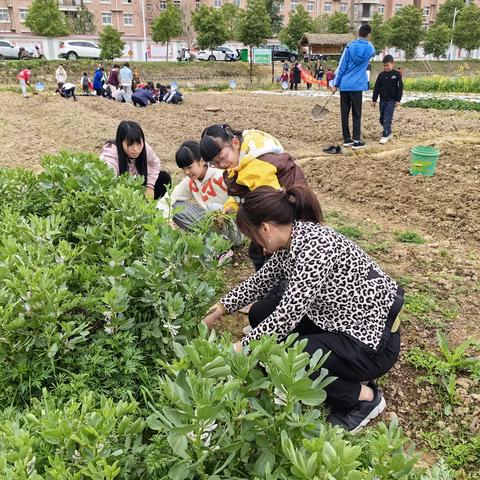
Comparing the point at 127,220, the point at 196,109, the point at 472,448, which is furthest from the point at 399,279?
the point at 196,109

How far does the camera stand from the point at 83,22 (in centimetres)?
4731

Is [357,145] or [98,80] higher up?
[98,80]

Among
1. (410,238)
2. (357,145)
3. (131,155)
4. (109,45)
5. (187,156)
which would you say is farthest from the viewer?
(109,45)

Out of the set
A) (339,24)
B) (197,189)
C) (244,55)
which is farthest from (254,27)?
(197,189)

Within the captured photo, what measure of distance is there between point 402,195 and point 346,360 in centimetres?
412

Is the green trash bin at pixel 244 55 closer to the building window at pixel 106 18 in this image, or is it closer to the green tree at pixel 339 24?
the green tree at pixel 339 24

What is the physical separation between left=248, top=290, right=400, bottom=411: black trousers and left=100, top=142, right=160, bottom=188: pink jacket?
270 centimetres

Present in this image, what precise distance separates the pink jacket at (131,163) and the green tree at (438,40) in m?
47.3

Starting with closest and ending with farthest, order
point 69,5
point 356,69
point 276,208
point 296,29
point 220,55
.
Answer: point 276,208, point 356,69, point 220,55, point 296,29, point 69,5

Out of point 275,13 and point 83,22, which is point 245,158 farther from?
point 275,13

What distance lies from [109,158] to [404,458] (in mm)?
3942

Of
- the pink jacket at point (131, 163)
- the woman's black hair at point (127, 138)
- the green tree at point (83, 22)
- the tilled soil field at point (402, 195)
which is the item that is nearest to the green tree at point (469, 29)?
the green tree at point (83, 22)

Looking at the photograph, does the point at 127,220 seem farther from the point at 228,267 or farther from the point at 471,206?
the point at 471,206

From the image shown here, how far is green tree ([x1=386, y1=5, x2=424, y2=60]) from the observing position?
42.9 m
